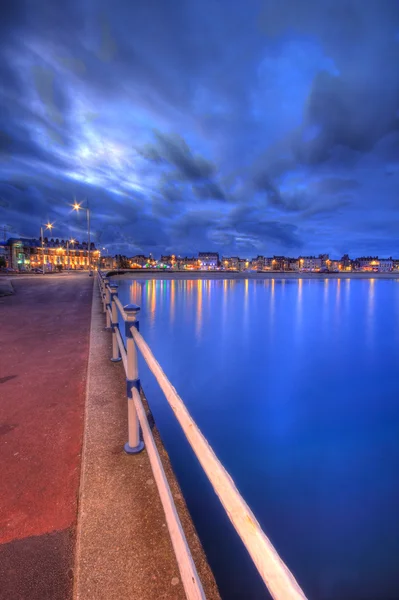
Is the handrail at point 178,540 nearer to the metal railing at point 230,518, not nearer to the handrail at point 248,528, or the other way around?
the metal railing at point 230,518

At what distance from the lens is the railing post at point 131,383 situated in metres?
3.03

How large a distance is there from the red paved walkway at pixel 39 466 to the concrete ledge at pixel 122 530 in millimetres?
155

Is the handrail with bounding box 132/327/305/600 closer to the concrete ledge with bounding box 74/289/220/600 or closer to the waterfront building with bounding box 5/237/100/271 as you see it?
the concrete ledge with bounding box 74/289/220/600

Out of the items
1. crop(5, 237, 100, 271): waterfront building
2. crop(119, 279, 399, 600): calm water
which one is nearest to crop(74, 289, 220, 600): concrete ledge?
crop(119, 279, 399, 600): calm water

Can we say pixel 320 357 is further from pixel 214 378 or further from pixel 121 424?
pixel 121 424

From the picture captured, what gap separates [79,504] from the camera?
2.49 metres

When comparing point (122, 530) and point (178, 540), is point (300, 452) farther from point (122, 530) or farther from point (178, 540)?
point (178, 540)

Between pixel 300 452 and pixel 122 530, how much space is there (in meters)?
4.90

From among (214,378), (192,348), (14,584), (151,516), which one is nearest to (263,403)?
(214,378)

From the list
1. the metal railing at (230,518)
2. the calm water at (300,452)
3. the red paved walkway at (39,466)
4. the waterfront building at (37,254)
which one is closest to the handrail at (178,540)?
the metal railing at (230,518)

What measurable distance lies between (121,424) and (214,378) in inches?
244

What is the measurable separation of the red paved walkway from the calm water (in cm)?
231

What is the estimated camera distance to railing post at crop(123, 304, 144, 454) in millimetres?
3033

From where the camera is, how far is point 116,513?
2389mm
